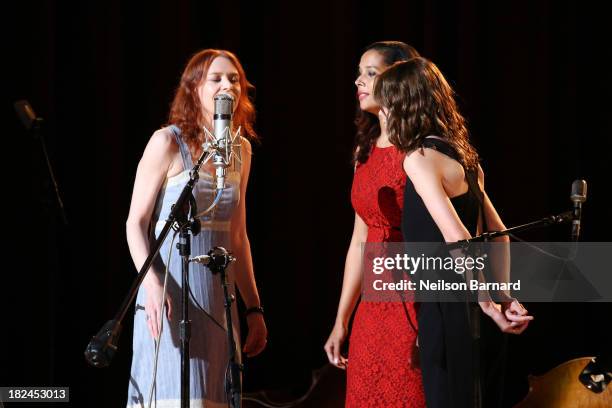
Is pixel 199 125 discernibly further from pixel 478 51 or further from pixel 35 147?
pixel 478 51

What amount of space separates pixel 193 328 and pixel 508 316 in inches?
35.1

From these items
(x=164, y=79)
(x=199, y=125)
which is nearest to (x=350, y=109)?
(x=164, y=79)

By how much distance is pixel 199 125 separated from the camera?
2.57 metres

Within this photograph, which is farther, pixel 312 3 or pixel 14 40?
pixel 312 3

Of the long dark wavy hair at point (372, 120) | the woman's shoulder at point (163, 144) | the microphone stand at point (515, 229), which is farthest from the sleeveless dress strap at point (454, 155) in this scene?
the woman's shoulder at point (163, 144)

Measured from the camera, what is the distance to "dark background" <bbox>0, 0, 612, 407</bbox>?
3506mm

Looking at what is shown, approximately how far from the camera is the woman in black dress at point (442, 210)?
7.08ft

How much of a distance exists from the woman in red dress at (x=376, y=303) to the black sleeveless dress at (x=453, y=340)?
0.48 ft

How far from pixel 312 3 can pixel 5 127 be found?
1569 mm

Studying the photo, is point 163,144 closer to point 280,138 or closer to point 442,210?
point 442,210

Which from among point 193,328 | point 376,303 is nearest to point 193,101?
point 193,328

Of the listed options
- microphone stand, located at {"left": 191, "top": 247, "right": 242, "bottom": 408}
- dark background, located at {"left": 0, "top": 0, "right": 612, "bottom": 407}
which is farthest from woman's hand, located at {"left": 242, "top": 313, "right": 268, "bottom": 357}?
dark background, located at {"left": 0, "top": 0, "right": 612, "bottom": 407}

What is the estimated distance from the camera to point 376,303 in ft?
8.17

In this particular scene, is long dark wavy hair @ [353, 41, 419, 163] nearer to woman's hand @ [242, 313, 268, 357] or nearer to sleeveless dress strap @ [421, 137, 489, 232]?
sleeveless dress strap @ [421, 137, 489, 232]
